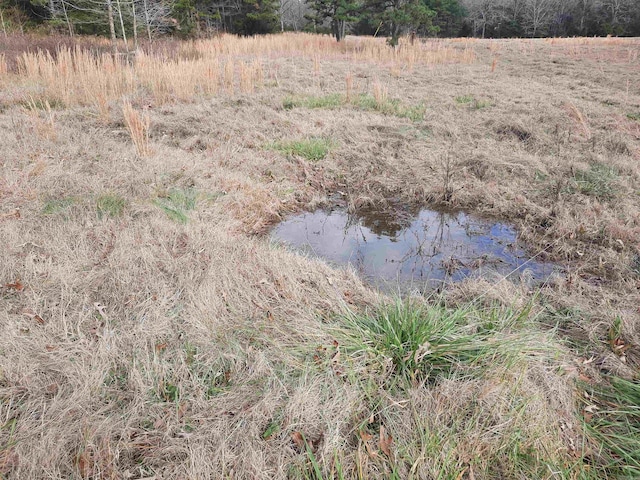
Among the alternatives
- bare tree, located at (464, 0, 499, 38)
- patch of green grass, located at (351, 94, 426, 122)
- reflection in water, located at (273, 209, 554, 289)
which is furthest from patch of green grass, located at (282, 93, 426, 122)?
bare tree, located at (464, 0, 499, 38)

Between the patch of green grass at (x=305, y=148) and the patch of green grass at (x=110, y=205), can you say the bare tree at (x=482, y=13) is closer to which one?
the patch of green grass at (x=305, y=148)

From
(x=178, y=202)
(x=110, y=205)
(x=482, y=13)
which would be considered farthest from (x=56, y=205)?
(x=482, y=13)

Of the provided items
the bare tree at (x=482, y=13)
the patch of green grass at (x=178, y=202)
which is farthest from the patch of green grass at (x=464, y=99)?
the bare tree at (x=482, y=13)

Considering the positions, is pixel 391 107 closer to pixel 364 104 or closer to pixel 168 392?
pixel 364 104

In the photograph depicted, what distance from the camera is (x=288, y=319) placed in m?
2.27

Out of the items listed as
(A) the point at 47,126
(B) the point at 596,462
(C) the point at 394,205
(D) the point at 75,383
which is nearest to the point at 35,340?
(D) the point at 75,383

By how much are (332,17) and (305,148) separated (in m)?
16.0

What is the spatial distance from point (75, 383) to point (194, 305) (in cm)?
70

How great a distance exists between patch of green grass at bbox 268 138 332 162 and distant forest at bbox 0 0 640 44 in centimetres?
787

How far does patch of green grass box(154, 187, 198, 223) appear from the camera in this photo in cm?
345

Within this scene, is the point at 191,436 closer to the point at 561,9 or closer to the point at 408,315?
the point at 408,315

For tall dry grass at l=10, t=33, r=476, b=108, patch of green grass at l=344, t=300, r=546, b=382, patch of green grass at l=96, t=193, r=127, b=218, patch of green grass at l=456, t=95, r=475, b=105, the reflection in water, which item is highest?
tall dry grass at l=10, t=33, r=476, b=108

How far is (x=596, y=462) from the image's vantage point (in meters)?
1.55

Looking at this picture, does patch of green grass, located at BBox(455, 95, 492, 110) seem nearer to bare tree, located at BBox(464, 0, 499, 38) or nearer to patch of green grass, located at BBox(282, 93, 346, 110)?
patch of green grass, located at BBox(282, 93, 346, 110)
